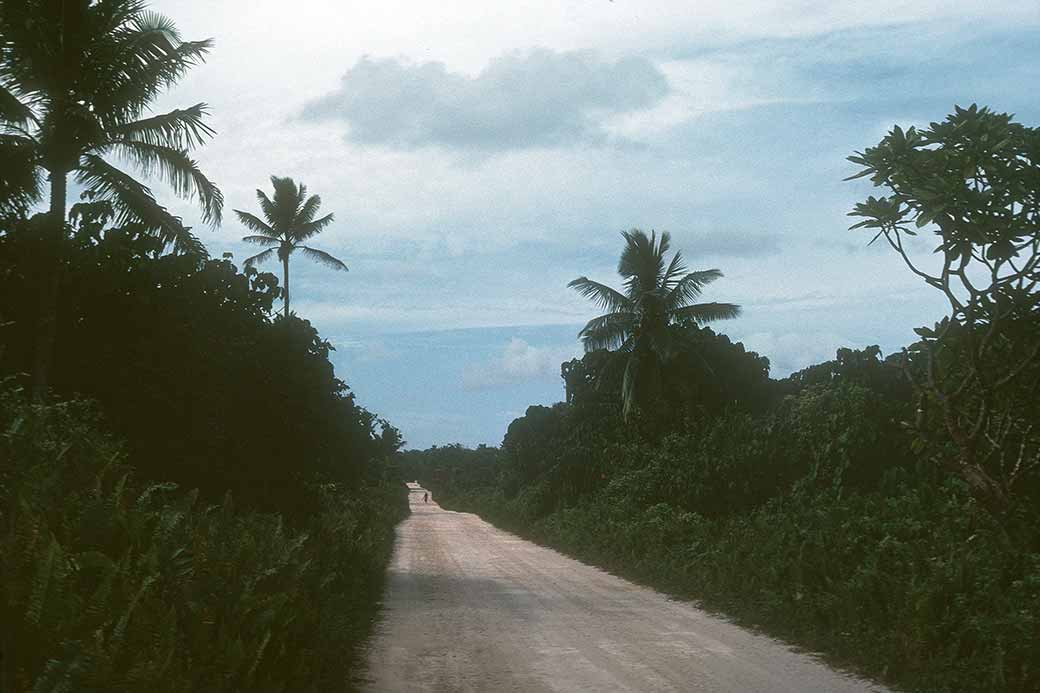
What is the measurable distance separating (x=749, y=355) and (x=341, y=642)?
98.1 feet

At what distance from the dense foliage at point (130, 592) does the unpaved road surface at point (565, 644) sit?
96cm

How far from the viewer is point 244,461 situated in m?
17.8

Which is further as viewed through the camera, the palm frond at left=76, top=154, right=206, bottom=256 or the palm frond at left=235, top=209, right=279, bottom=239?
the palm frond at left=235, top=209, right=279, bottom=239

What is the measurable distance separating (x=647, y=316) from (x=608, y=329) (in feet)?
4.55

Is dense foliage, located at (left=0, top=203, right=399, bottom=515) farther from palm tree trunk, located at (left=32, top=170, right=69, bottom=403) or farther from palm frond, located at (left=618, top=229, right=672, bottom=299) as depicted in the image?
palm frond, located at (left=618, top=229, right=672, bottom=299)

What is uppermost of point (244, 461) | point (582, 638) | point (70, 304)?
point (70, 304)

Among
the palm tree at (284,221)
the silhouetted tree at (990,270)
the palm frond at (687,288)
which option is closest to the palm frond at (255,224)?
the palm tree at (284,221)

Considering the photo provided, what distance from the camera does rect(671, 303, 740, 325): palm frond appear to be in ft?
110

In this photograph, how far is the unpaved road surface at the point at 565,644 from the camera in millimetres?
9617

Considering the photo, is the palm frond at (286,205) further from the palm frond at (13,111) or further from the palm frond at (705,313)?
the palm frond at (13,111)

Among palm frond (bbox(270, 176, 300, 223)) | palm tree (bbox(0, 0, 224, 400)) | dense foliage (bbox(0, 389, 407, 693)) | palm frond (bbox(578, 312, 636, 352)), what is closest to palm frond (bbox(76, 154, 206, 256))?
palm tree (bbox(0, 0, 224, 400))

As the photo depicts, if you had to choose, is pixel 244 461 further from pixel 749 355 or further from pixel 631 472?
pixel 749 355

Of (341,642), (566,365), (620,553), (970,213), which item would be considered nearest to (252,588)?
(341,642)

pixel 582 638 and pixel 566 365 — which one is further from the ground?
pixel 566 365
